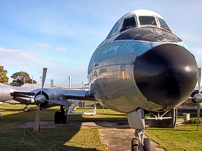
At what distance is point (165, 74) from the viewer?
417cm

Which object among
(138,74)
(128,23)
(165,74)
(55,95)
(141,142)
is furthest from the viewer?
(55,95)

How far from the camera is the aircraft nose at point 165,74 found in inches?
165

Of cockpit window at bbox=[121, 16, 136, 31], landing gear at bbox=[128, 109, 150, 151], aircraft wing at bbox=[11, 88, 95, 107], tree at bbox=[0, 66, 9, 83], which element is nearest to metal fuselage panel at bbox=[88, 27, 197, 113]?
landing gear at bbox=[128, 109, 150, 151]

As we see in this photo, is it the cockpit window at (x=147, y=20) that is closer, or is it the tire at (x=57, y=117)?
the cockpit window at (x=147, y=20)

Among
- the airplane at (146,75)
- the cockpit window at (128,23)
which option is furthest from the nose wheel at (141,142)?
the cockpit window at (128,23)

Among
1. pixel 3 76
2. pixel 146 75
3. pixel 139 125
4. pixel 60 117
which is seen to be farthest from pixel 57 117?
pixel 3 76

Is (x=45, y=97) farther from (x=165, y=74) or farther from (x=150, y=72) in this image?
(x=165, y=74)

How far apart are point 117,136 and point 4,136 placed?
5413mm

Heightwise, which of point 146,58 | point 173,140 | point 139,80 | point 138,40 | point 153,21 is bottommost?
point 173,140

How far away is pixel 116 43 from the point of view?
6008mm

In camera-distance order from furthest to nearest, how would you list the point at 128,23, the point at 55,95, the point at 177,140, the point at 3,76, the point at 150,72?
the point at 3,76, the point at 55,95, the point at 177,140, the point at 128,23, the point at 150,72

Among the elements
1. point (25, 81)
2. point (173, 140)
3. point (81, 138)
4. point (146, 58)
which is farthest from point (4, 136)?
point (25, 81)

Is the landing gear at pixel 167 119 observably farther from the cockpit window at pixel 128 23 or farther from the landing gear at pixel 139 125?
the cockpit window at pixel 128 23

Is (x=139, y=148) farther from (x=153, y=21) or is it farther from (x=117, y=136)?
(x=117, y=136)
